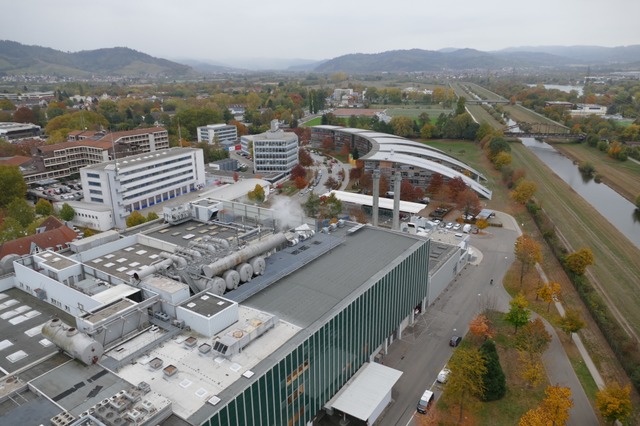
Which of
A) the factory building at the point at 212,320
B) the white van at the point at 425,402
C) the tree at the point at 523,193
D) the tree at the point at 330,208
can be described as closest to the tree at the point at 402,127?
the tree at the point at 523,193

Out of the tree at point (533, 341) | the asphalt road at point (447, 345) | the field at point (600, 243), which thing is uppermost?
the tree at point (533, 341)

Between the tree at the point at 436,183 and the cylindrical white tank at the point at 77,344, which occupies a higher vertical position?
the cylindrical white tank at the point at 77,344

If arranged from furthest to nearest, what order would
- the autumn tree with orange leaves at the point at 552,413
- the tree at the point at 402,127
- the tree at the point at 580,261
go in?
1. the tree at the point at 402,127
2. the tree at the point at 580,261
3. the autumn tree with orange leaves at the point at 552,413

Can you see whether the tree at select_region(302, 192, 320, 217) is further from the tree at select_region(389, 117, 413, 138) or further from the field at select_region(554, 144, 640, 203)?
the tree at select_region(389, 117, 413, 138)


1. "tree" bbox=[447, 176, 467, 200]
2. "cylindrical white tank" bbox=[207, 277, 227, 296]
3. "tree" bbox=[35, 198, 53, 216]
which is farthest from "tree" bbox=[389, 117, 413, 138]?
"cylindrical white tank" bbox=[207, 277, 227, 296]

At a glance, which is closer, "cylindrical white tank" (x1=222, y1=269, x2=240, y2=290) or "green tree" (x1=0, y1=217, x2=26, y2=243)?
"cylindrical white tank" (x1=222, y1=269, x2=240, y2=290)

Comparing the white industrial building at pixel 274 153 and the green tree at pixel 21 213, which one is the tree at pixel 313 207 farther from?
the green tree at pixel 21 213

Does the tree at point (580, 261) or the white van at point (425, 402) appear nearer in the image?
the white van at point (425, 402)
